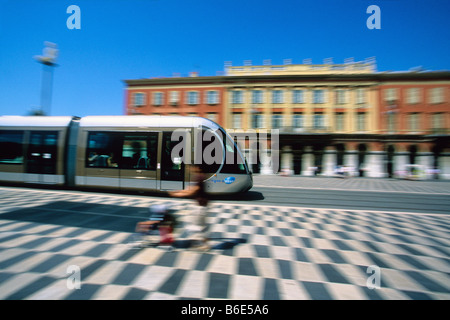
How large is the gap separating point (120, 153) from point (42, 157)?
360 centimetres

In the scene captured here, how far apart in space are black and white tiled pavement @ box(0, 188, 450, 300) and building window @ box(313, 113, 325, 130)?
917 inches

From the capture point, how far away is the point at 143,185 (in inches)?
347

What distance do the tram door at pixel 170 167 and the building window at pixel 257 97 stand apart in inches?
903

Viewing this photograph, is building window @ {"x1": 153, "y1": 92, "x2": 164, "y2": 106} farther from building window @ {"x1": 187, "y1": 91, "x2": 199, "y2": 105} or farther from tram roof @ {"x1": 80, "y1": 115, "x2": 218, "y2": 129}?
tram roof @ {"x1": 80, "y1": 115, "x2": 218, "y2": 129}

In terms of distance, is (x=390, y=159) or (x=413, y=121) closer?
(x=390, y=159)

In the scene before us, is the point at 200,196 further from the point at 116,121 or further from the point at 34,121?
the point at 34,121

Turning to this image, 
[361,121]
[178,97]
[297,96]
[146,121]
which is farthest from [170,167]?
[361,121]

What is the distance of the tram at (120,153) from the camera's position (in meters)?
8.57

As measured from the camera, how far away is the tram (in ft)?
28.1

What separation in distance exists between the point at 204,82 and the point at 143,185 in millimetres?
24667

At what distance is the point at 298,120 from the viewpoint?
28.9m

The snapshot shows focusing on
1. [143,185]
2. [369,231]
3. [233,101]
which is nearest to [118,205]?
[143,185]

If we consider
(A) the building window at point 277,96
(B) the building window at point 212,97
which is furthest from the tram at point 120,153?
(A) the building window at point 277,96

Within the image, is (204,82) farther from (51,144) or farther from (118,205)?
(118,205)
